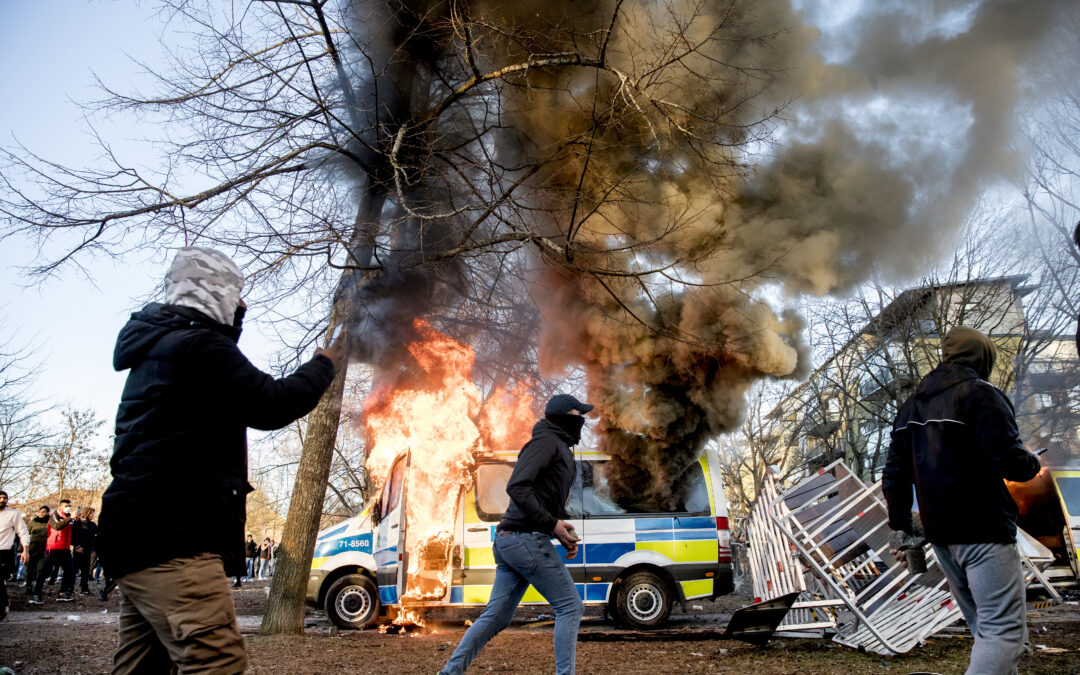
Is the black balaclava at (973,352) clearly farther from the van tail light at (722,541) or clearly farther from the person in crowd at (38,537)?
the person in crowd at (38,537)

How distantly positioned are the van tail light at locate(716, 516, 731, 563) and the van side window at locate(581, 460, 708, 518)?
0.23m

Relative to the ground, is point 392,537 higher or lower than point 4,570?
higher

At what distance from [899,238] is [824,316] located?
→ 449 inches

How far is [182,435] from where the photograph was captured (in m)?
2.16

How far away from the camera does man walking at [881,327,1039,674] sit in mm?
2971

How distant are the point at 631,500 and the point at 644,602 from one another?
1216 millimetres

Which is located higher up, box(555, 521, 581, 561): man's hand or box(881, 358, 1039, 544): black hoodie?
box(881, 358, 1039, 544): black hoodie

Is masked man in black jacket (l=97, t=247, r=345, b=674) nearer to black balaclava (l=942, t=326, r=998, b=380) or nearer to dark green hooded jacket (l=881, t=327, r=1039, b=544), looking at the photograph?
dark green hooded jacket (l=881, t=327, r=1039, b=544)

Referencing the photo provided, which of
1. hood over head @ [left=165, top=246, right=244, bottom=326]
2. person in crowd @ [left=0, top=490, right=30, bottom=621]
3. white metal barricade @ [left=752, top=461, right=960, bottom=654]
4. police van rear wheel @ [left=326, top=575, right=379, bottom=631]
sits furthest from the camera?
person in crowd @ [left=0, top=490, right=30, bottom=621]

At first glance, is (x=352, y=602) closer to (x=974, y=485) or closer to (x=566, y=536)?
(x=566, y=536)

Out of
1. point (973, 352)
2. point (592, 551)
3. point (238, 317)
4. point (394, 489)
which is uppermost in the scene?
point (973, 352)

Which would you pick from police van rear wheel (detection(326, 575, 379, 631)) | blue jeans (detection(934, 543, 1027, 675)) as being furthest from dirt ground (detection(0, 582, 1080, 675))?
blue jeans (detection(934, 543, 1027, 675))

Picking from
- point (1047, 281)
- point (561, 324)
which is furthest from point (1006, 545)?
point (1047, 281)

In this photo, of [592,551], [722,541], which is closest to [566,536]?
[592,551]
